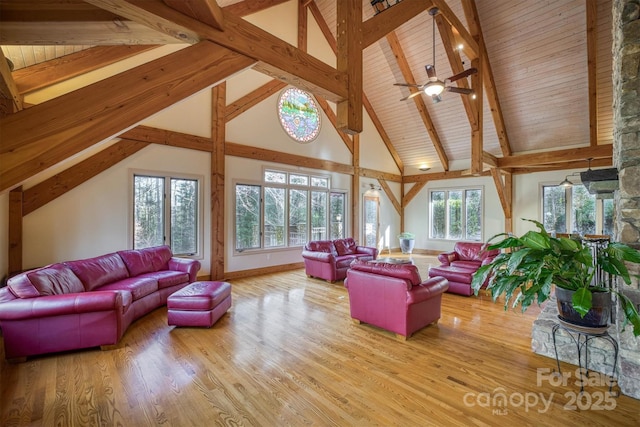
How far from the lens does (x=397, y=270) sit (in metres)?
3.24

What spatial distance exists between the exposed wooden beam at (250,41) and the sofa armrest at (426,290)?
7.37ft

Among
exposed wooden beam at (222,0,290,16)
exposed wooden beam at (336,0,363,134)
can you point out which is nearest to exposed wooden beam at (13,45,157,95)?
exposed wooden beam at (222,0,290,16)

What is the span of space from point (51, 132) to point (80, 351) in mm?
2794

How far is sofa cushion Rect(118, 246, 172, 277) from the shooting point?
440cm

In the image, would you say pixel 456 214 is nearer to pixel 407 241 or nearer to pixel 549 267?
pixel 407 241

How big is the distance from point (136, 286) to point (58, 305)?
986 millimetres

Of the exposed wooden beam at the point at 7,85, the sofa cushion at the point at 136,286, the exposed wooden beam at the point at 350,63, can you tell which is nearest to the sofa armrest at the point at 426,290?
the exposed wooden beam at the point at 350,63

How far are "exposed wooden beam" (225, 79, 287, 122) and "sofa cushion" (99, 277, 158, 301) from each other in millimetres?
→ 3688

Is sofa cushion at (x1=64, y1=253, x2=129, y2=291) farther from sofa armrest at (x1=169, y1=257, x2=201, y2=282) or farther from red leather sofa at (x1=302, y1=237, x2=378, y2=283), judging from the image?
red leather sofa at (x1=302, y1=237, x2=378, y2=283)

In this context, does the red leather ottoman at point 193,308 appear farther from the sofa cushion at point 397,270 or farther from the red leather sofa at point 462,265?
the red leather sofa at point 462,265

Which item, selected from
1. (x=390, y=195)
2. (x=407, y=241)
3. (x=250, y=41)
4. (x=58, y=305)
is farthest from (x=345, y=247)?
(x=250, y=41)

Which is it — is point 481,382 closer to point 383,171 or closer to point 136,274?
point 136,274

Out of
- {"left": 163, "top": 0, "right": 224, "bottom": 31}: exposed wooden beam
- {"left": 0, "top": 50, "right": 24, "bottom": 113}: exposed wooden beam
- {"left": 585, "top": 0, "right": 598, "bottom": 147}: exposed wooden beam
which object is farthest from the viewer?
{"left": 585, "top": 0, "right": 598, "bottom": 147}: exposed wooden beam

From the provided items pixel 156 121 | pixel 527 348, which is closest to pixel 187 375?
pixel 527 348
